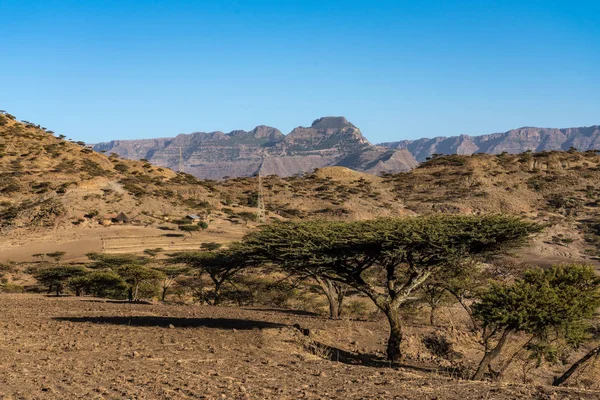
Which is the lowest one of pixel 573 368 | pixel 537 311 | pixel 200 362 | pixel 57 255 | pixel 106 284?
pixel 57 255

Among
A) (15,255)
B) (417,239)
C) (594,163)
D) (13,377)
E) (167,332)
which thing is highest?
(594,163)

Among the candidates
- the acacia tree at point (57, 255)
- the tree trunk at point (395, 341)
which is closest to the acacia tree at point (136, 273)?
the tree trunk at point (395, 341)

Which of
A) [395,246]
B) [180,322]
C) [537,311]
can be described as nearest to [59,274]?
[180,322]

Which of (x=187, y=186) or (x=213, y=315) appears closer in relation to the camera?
(x=213, y=315)

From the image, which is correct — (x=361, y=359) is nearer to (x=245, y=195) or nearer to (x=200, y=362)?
(x=200, y=362)

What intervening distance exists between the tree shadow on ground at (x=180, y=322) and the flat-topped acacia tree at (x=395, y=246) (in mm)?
3881

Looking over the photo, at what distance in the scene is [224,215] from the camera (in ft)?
294

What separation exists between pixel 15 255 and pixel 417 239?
189 feet

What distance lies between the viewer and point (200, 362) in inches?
661

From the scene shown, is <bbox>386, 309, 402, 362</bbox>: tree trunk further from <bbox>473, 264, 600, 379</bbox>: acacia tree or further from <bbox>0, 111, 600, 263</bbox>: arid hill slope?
<bbox>0, 111, 600, 263</bbox>: arid hill slope

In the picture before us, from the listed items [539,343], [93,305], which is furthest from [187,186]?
[539,343]

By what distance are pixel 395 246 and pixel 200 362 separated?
28.5 ft

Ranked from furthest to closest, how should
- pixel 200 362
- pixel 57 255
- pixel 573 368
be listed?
pixel 57 255, pixel 573 368, pixel 200 362

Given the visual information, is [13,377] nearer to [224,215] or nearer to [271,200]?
[224,215]
